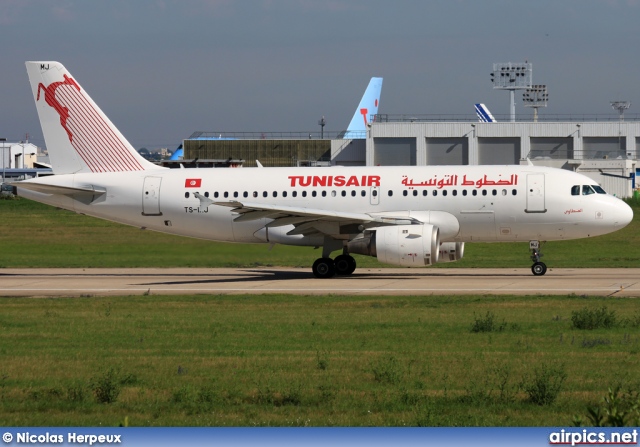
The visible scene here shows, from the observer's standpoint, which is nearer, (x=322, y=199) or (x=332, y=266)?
(x=332, y=266)

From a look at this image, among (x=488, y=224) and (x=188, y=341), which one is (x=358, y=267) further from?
(x=188, y=341)

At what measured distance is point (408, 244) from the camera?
108 ft

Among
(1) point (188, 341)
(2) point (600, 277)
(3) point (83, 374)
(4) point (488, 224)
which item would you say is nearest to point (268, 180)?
(4) point (488, 224)

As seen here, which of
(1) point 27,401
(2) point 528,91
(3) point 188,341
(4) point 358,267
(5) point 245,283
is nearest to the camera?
(1) point 27,401

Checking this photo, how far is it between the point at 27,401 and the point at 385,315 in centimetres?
1104

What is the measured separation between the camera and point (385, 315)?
2352cm

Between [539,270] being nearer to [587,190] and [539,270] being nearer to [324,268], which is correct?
[587,190]

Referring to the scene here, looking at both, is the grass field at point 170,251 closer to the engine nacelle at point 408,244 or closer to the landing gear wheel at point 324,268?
the landing gear wheel at point 324,268

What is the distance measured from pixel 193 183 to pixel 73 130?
492 cm

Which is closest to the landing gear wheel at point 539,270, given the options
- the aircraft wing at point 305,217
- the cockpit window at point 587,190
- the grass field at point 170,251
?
the cockpit window at point 587,190

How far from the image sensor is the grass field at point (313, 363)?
517 inches

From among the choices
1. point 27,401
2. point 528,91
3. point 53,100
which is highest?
point 528,91

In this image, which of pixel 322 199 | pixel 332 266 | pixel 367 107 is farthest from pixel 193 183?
pixel 367 107

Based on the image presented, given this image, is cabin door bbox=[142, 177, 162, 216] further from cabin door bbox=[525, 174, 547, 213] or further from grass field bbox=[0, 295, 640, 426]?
cabin door bbox=[525, 174, 547, 213]
